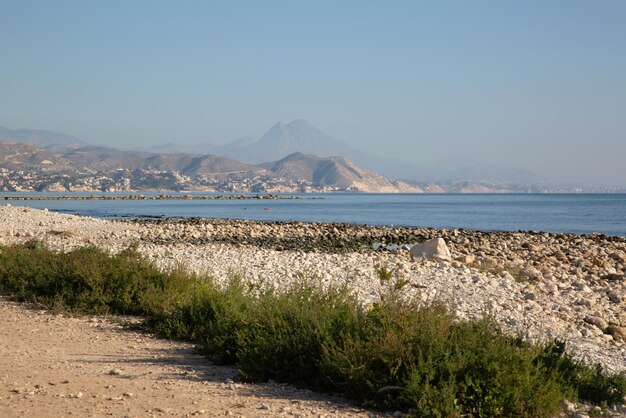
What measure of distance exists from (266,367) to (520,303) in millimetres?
8398

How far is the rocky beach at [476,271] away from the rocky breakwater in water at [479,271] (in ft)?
0.11

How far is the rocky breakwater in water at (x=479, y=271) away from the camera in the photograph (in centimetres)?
1237

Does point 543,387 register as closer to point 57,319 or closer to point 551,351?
point 551,351

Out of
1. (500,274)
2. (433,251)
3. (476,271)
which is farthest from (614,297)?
(433,251)

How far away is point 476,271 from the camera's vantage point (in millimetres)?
19453

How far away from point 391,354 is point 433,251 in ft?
51.3

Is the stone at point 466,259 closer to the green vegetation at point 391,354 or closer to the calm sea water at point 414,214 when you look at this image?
the green vegetation at point 391,354

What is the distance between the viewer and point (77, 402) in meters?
6.59

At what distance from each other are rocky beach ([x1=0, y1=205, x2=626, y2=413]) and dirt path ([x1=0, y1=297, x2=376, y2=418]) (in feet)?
2.16

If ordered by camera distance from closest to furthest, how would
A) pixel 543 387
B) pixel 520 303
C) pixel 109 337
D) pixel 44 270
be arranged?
pixel 543 387 < pixel 109 337 < pixel 44 270 < pixel 520 303

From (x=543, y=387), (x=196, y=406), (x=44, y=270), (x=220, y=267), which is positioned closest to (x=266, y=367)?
(x=196, y=406)

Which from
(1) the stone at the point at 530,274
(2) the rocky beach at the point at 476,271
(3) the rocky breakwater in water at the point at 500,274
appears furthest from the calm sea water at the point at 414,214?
(1) the stone at the point at 530,274

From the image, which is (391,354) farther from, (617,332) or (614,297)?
(614,297)

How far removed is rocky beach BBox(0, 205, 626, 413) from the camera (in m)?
12.3
